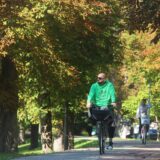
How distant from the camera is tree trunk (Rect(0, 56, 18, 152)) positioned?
25109 millimetres

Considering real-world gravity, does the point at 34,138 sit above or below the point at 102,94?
above

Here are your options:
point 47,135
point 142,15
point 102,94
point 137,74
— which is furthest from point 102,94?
point 137,74

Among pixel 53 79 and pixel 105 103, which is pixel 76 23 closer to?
pixel 53 79

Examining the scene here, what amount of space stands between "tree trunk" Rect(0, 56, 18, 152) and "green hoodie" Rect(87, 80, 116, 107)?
10.8 metres

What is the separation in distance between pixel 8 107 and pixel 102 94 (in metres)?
11.6

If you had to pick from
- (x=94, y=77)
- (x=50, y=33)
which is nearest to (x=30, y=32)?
(x=50, y=33)

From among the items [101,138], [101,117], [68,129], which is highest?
[68,129]

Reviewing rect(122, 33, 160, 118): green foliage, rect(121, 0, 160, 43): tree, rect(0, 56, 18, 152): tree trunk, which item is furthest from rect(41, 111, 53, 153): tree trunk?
rect(121, 0, 160, 43): tree

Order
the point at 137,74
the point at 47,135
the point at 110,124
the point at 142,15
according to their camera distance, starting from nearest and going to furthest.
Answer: the point at 142,15
the point at 110,124
the point at 47,135
the point at 137,74

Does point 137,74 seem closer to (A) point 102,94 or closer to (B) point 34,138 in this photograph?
(B) point 34,138

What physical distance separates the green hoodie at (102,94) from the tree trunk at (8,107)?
1078 centimetres

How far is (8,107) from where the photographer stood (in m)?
25.5

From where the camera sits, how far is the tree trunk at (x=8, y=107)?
25109 mm

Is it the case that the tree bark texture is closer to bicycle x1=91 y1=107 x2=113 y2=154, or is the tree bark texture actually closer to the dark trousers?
the dark trousers
